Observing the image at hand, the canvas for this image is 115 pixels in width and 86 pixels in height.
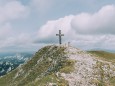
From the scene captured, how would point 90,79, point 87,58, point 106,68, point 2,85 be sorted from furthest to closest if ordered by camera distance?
point 2,85 < point 87,58 < point 106,68 < point 90,79

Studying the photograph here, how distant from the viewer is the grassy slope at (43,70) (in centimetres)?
6172

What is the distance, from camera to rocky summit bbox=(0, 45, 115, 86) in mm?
62094

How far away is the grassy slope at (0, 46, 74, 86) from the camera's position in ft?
202

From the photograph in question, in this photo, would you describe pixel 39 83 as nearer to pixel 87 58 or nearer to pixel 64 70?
pixel 64 70

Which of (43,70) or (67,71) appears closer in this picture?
(67,71)

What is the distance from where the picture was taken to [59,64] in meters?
72.6

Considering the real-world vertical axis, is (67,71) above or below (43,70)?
above

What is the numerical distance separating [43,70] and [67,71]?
11686 millimetres

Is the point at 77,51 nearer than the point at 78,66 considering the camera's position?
No

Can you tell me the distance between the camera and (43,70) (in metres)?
75.7

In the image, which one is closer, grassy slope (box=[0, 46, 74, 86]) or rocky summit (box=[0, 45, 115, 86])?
grassy slope (box=[0, 46, 74, 86])

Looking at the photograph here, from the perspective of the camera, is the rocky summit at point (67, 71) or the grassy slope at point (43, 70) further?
the rocky summit at point (67, 71)

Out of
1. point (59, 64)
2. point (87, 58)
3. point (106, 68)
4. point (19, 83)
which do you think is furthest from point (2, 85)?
point (106, 68)

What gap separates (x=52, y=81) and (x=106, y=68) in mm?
16147
